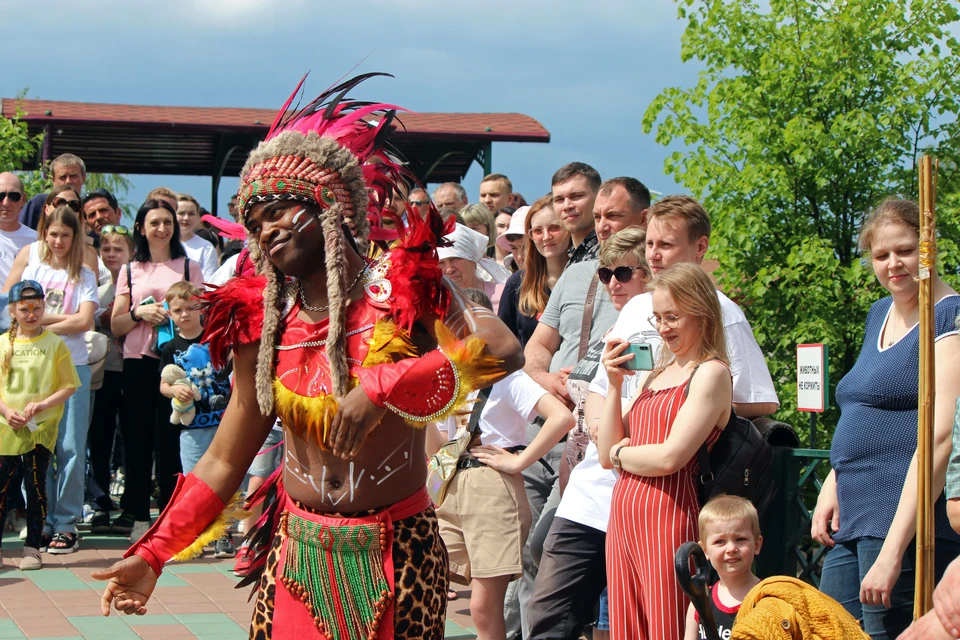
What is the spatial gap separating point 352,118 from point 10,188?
6395 millimetres

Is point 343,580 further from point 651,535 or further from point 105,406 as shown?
point 105,406

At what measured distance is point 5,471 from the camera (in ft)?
24.2

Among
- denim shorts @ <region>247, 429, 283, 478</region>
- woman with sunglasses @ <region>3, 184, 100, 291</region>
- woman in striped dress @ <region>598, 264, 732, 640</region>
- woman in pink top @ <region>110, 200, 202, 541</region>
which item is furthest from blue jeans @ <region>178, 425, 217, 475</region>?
woman in striped dress @ <region>598, 264, 732, 640</region>

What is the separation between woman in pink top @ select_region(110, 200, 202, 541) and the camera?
821 cm

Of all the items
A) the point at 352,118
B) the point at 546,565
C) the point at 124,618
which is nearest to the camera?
the point at 352,118

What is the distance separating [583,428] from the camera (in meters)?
4.86

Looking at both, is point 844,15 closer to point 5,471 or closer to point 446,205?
point 446,205

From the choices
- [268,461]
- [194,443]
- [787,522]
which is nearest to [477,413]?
[787,522]

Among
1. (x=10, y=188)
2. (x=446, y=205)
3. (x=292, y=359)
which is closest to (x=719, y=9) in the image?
(x=446, y=205)

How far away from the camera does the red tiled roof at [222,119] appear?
14.3 metres

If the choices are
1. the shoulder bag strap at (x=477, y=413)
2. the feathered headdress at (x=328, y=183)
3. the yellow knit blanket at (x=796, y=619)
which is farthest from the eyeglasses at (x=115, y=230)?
the yellow knit blanket at (x=796, y=619)

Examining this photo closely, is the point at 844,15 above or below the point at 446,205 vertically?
above

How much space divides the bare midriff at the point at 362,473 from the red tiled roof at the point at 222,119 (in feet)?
35.7

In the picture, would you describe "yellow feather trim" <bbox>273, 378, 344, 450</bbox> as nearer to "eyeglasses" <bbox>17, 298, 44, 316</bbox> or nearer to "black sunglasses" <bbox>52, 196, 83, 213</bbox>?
"eyeglasses" <bbox>17, 298, 44, 316</bbox>
